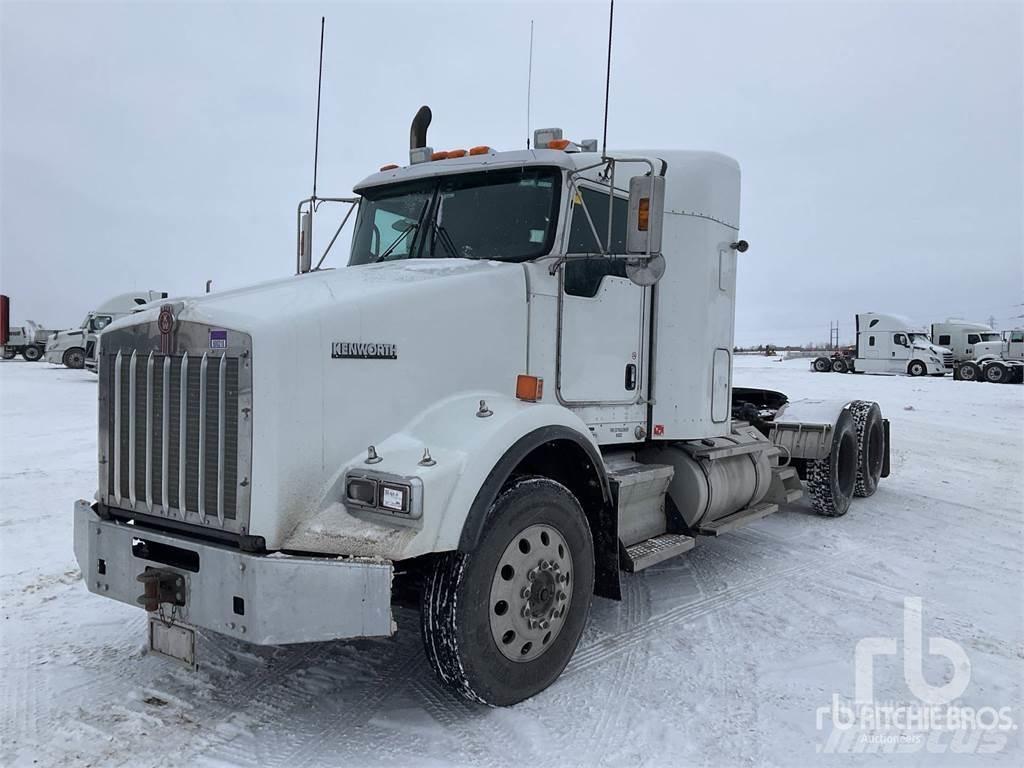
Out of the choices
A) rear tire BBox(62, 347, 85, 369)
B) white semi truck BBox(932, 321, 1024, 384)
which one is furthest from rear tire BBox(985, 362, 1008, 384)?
rear tire BBox(62, 347, 85, 369)

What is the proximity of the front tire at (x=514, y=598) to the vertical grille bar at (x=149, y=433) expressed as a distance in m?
1.41

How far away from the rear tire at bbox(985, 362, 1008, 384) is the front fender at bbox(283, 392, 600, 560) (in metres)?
34.7

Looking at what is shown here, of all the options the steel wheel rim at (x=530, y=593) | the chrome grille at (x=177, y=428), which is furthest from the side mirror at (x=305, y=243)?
the steel wheel rim at (x=530, y=593)

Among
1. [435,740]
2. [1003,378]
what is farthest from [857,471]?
[1003,378]

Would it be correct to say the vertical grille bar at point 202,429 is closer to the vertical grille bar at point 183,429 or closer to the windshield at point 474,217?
the vertical grille bar at point 183,429

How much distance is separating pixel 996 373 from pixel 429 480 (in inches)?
1402

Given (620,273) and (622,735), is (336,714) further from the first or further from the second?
(620,273)

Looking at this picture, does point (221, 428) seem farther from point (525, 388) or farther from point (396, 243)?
point (396, 243)


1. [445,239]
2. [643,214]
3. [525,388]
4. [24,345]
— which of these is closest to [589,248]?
[643,214]

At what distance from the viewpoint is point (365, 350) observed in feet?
11.5

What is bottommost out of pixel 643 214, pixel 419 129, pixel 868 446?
pixel 868 446

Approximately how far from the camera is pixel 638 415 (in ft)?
17.3

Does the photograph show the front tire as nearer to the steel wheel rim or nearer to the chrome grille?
the steel wheel rim

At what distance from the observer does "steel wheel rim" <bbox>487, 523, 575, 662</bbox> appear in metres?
3.62
